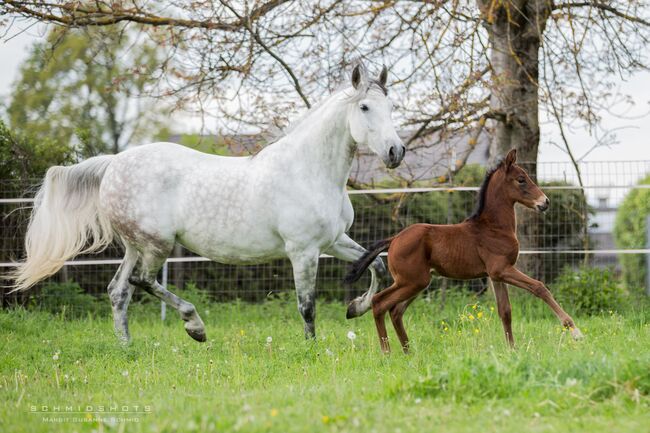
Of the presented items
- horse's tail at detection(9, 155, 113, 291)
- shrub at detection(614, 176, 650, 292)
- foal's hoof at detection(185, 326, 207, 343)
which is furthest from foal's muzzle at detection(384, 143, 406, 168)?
shrub at detection(614, 176, 650, 292)

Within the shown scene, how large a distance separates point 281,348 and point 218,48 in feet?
15.5

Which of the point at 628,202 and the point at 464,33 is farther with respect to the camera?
the point at 628,202

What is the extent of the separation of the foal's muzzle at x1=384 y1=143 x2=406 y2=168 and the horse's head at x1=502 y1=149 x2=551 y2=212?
2.60ft

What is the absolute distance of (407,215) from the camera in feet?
35.2

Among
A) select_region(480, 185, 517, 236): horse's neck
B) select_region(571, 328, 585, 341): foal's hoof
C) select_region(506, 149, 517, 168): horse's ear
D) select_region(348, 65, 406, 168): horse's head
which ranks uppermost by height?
select_region(348, 65, 406, 168): horse's head

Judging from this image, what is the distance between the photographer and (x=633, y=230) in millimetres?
11812

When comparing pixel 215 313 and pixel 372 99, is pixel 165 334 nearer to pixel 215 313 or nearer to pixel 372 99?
pixel 215 313

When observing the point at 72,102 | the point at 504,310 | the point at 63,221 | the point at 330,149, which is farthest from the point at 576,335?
the point at 72,102

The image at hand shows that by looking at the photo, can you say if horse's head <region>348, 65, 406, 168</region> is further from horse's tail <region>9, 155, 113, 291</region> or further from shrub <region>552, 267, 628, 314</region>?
shrub <region>552, 267, 628, 314</region>

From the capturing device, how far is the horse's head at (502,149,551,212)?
5.82 m

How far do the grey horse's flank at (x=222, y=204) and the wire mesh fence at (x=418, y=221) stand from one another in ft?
9.35

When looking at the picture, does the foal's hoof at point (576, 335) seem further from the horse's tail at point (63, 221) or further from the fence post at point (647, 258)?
the fence post at point (647, 258)

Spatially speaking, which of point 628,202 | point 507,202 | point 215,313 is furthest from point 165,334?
point 628,202

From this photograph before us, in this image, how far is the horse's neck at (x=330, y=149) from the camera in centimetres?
654
